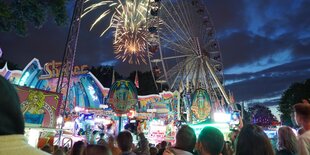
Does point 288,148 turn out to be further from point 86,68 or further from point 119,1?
point 86,68

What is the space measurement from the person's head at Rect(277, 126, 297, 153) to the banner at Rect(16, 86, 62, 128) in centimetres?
966

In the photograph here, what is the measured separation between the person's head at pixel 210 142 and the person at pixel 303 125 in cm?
103

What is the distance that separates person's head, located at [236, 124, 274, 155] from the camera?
10.0 feet

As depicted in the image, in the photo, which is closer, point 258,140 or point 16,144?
point 16,144

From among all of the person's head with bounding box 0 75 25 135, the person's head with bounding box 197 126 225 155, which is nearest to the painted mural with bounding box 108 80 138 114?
the person's head with bounding box 197 126 225 155

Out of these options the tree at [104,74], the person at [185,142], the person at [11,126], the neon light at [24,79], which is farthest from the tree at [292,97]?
the person at [11,126]

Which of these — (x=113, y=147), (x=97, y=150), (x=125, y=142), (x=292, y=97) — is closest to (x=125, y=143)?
(x=125, y=142)

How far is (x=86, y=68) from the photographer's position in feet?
88.9

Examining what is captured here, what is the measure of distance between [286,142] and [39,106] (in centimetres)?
1006

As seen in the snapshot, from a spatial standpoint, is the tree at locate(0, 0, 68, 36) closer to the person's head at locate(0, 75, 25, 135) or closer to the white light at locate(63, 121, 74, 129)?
the person's head at locate(0, 75, 25, 135)

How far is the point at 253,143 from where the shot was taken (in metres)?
3.07

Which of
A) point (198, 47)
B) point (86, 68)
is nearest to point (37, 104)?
point (86, 68)

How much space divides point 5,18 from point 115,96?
320 inches

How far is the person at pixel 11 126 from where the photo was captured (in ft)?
3.73
